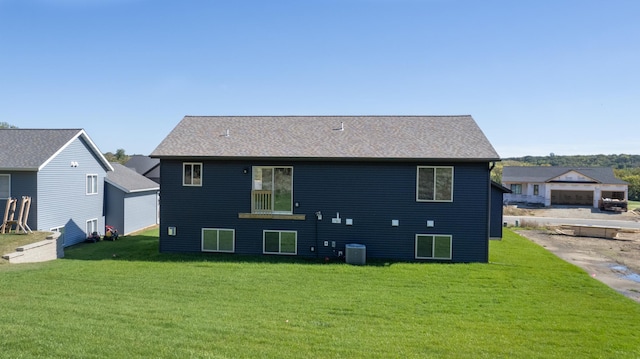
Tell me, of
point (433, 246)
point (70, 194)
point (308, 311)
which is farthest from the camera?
point (70, 194)

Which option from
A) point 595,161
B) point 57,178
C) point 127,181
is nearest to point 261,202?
point 57,178

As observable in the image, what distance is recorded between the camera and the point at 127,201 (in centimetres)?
2262

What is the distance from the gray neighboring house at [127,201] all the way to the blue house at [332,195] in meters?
8.29

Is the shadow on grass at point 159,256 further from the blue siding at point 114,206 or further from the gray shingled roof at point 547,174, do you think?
the gray shingled roof at point 547,174

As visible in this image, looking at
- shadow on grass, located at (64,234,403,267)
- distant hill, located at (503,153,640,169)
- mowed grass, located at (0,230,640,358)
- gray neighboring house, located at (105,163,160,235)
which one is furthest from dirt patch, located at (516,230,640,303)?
distant hill, located at (503,153,640,169)

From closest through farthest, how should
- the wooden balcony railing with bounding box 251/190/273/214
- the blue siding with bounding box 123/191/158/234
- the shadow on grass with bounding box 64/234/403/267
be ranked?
the shadow on grass with bounding box 64/234/403/267
the wooden balcony railing with bounding box 251/190/273/214
the blue siding with bounding box 123/191/158/234

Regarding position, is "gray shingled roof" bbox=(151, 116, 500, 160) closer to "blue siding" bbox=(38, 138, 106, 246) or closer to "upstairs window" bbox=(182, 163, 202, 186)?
"upstairs window" bbox=(182, 163, 202, 186)

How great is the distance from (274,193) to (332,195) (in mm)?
Result: 2495

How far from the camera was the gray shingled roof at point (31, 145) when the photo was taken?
670 inches

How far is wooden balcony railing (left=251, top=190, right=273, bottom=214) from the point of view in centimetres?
1548

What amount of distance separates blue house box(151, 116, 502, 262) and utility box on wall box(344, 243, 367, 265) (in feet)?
0.45

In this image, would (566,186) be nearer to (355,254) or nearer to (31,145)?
(355,254)

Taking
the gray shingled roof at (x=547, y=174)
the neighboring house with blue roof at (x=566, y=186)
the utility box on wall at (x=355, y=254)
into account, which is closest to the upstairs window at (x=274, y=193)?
the utility box on wall at (x=355, y=254)

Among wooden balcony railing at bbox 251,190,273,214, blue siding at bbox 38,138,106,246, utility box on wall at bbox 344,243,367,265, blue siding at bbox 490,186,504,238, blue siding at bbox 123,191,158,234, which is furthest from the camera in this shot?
blue siding at bbox 123,191,158,234
